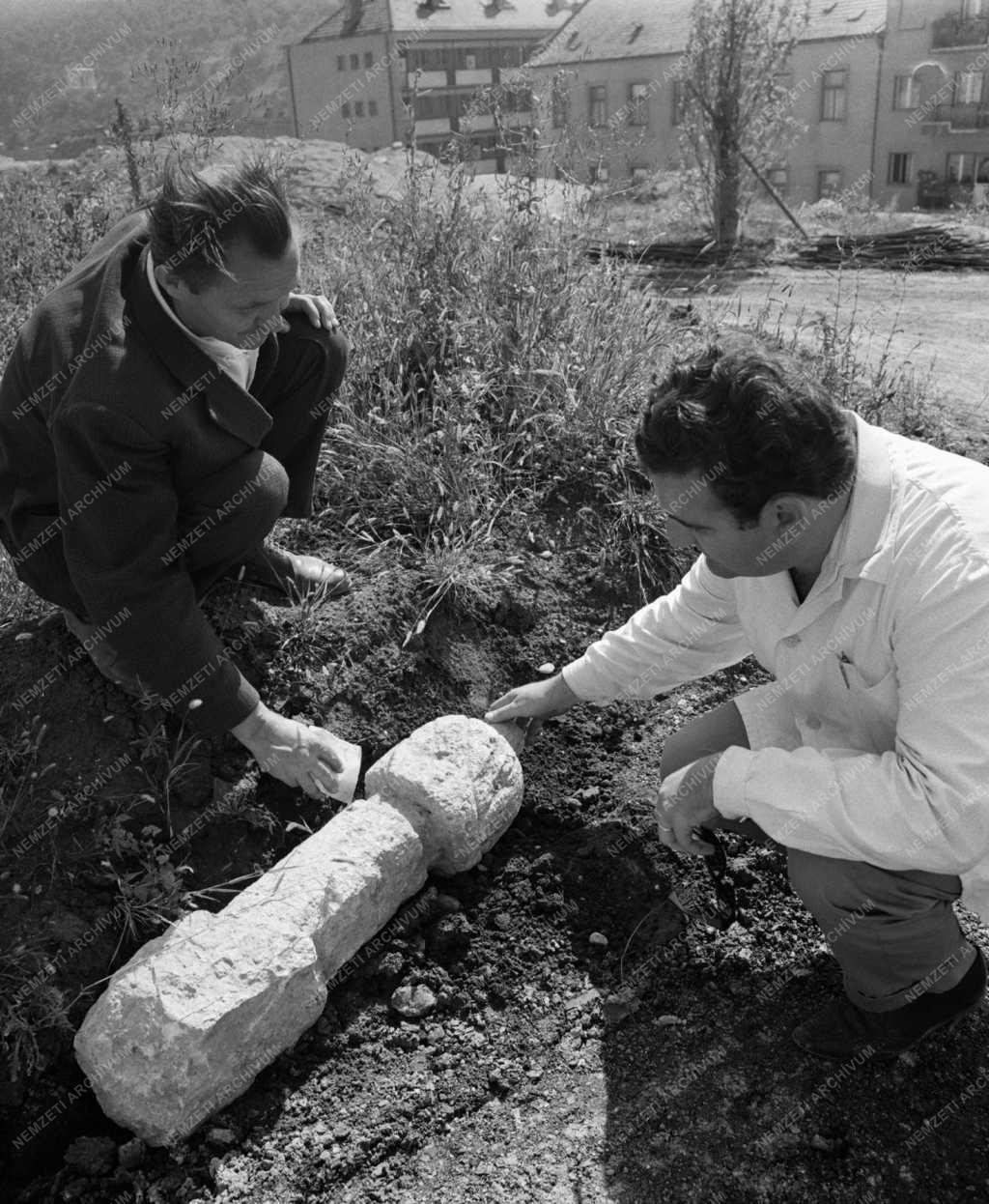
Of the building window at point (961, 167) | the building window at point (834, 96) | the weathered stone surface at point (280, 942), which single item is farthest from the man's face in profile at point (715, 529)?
the building window at point (961, 167)

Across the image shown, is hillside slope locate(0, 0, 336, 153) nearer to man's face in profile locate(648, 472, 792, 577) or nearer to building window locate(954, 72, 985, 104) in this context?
building window locate(954, 72, 985, 104)

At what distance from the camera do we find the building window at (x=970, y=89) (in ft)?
88.1

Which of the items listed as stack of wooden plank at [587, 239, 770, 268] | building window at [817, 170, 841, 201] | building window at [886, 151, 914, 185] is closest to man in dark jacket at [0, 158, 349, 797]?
stack of wooden plank at [587, 239, 770, 268]

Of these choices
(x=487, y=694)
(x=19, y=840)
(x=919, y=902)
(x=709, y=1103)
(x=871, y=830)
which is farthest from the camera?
(x=487, y=694)

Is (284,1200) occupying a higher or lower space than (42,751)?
lower

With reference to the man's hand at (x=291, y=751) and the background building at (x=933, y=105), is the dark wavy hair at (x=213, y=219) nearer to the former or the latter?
the man's hand at (x=291, y=751)

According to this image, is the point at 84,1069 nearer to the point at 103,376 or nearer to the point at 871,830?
the point at 103,376

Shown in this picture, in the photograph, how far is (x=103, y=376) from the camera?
2158mm

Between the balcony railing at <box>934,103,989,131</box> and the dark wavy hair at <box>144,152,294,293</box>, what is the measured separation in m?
30.5

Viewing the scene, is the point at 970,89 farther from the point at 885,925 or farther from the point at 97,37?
the point at 885,925

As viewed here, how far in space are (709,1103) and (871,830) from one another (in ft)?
2.40

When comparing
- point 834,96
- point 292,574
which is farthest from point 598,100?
point 292,574

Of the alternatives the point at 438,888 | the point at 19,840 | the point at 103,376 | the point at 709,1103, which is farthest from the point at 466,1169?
the point at 103,376

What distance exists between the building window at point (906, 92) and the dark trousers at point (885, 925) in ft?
99.0
